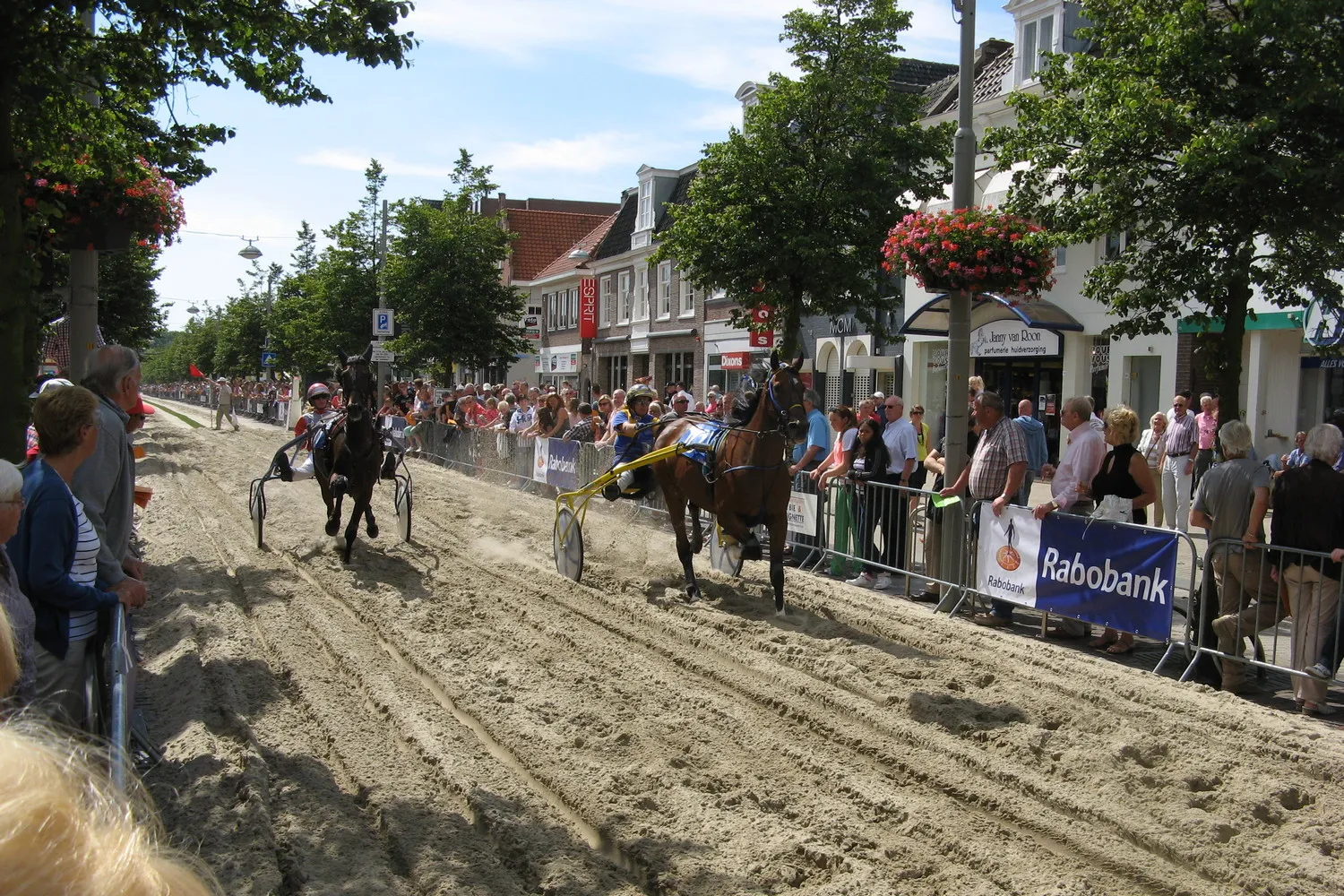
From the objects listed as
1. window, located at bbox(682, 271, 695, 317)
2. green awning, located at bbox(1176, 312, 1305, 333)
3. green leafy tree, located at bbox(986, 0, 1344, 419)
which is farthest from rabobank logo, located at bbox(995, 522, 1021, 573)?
window, located at bbox(682, 271, 695, 317)

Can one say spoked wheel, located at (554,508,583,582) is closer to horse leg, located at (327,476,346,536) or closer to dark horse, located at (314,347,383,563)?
dark horse, located at (314,347,383,563)

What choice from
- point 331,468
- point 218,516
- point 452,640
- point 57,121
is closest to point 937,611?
point 452,640

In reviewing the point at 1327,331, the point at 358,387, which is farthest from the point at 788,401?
the point at 1327,331

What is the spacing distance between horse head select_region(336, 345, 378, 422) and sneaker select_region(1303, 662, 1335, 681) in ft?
28.4

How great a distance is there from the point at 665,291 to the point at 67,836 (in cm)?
3909

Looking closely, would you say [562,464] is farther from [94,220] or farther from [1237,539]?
[1237,539]

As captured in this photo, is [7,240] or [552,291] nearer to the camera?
[7,240]

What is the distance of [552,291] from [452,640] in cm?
4417

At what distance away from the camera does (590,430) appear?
57.9 feet

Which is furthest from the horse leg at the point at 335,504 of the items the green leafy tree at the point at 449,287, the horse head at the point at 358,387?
the green leafy tree at the point at 449,287

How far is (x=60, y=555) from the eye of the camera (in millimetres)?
4309

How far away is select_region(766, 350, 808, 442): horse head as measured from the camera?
31.3 feet

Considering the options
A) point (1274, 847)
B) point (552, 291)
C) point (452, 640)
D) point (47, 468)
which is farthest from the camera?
point (552, 291)

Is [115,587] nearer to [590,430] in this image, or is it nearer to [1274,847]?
[1274,847]
